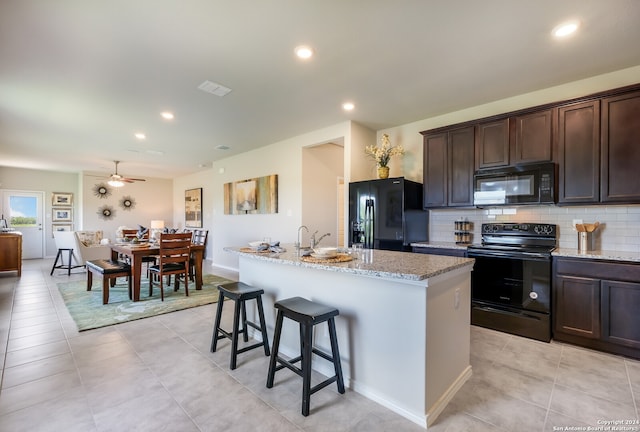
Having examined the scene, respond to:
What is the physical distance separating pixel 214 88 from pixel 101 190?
787 cm

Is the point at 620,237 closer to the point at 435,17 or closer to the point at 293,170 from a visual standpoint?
the point at 435,17

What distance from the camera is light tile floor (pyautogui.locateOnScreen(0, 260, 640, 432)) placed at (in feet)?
5.72

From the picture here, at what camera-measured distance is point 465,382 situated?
7.10 ft

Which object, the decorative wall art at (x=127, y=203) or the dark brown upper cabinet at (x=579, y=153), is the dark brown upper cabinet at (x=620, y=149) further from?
the decorative wall art at (x=127, y=203)

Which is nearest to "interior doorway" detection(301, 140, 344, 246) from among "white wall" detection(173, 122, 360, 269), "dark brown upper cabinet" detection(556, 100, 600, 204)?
"white wall" detection(173, 122, 360, 269)

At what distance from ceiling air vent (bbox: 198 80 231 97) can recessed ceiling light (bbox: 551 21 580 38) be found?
118 inches

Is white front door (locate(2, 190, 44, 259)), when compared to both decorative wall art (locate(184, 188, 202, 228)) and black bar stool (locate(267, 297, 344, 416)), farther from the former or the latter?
black bar stool (locate(267, 297, 344, 416))

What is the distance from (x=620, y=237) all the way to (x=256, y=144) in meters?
5.28

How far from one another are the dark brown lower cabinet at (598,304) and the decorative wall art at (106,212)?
423 inches

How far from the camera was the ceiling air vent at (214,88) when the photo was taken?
3.14m

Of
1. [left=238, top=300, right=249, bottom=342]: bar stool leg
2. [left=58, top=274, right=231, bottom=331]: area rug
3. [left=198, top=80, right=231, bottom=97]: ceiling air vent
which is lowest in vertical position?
[left=58, top=274, right=231, bottom=331]: area rug

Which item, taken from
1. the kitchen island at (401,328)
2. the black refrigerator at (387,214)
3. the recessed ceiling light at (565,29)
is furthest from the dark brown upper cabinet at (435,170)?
the kitchen island at (401,328)

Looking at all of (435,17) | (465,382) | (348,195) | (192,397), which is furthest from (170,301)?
(435,17)

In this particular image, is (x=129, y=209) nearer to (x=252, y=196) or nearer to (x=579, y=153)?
(x=252, y=196)
